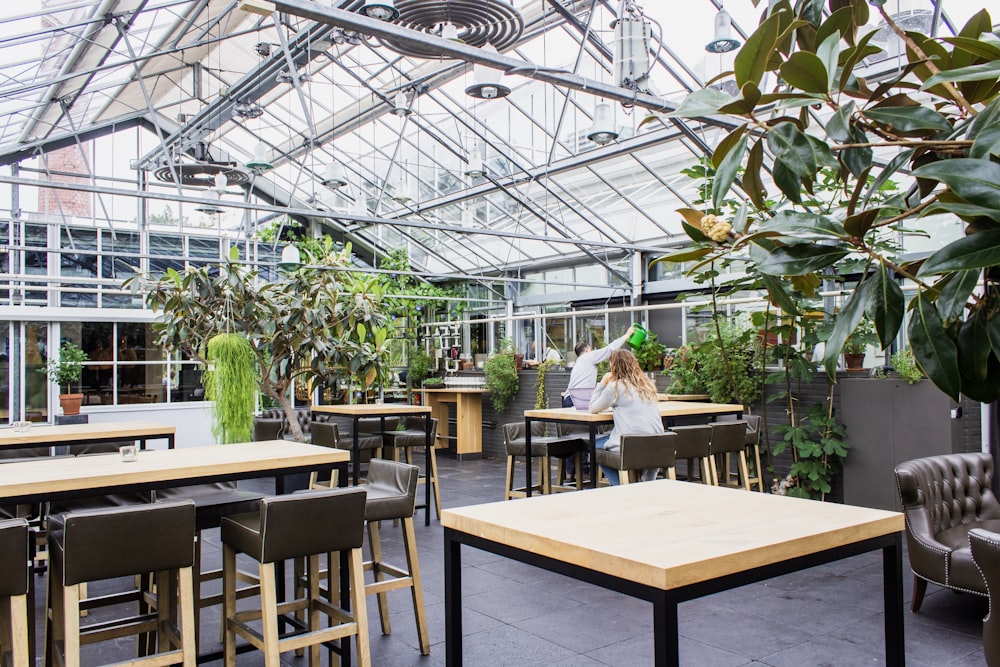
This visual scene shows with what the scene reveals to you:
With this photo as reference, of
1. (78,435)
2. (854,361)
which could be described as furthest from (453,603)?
(854,361)

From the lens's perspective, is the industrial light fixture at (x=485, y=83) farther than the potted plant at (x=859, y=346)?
Yes

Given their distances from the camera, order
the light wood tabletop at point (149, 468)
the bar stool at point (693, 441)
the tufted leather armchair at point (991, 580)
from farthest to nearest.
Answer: the bar stool at point (693, 441) → the light wood tabletop at point (149, 468) → the tufted leather armchair at point (991, 580)

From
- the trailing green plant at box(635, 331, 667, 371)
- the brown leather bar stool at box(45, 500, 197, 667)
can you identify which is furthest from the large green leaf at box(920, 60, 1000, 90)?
the trailing green plant at box(635, 331, 667, 371)

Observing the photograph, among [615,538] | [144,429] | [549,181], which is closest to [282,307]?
[144,429]

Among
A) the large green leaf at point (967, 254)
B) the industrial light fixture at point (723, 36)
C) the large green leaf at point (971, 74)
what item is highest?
the industrial light fixture at point (723, 36)

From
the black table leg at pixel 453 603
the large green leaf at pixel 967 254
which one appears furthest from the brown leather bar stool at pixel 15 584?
the large green leaf at pixel 967 254

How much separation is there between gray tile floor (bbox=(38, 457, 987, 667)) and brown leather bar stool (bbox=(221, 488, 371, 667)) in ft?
1.55

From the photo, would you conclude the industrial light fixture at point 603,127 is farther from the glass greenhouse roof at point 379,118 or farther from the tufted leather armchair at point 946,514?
the tufted leather armchair at point 946,514

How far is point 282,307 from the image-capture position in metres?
6.14

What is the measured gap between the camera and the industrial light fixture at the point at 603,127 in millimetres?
7691

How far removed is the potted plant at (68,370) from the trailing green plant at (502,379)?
5.21 meters

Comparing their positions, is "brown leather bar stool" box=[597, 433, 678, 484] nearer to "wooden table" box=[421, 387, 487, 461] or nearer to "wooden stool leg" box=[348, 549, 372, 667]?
"wooden stool leg" box=[348, 549, 372, 667]

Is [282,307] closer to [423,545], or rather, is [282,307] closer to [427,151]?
[423,545]

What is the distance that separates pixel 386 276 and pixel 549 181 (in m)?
3.98
